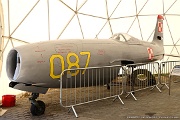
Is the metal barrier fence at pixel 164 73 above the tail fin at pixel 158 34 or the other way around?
the other way around

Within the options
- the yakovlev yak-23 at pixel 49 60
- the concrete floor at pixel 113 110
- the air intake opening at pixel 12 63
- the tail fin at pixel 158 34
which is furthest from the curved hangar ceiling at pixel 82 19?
the tail fin at pixel 158 34

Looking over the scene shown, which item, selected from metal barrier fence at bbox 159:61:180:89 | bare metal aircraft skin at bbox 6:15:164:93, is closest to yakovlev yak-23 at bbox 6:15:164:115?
bare metal aircraft skin at bbox 6:15:164:93

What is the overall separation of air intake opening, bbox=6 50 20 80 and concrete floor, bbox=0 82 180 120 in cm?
97

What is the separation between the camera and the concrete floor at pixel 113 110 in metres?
5.33

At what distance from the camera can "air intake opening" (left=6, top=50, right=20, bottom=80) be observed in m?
5.37

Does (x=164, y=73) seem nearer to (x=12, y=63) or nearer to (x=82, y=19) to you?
(x=82, y=19)

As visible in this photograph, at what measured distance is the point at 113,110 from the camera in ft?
19.5

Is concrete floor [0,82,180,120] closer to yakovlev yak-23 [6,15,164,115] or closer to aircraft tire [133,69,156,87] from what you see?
yakovlev yak-23 [6,15,164,115]

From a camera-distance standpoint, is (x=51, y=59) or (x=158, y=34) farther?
(x=158, y=34)

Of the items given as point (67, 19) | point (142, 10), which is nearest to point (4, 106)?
point (67, 19)

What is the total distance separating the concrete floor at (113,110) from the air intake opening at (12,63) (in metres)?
0.97

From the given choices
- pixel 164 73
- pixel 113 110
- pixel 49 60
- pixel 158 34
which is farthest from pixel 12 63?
pixel 164 73

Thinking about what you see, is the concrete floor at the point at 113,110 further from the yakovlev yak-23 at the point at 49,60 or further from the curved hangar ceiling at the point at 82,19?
the curved hangar ceiling at the point at 82,19

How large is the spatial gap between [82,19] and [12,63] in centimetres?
670
